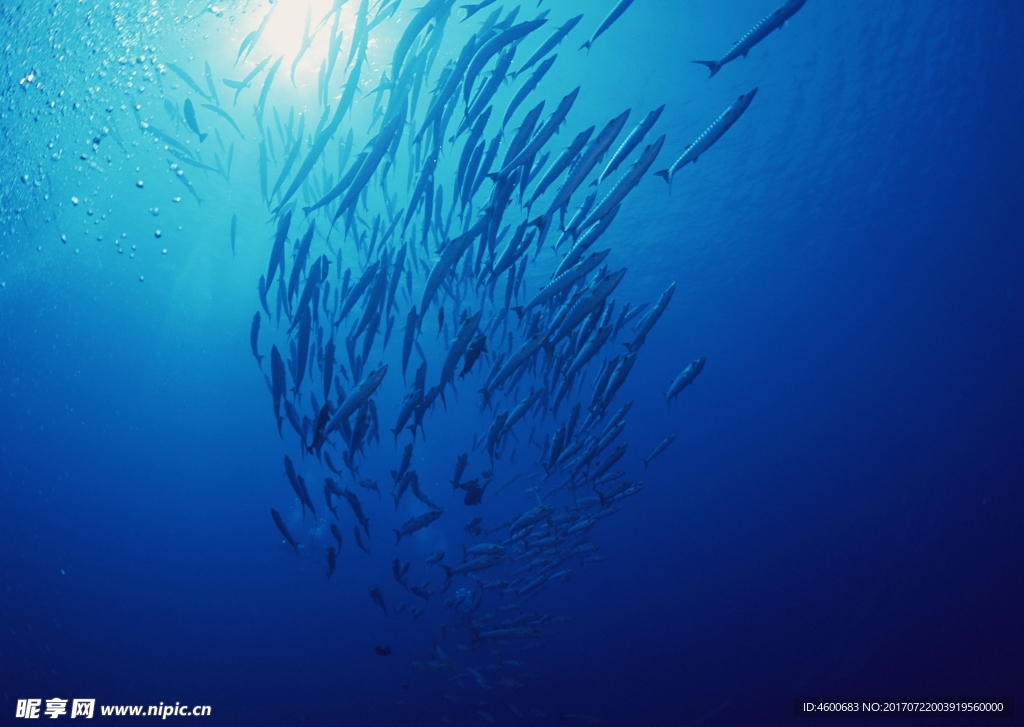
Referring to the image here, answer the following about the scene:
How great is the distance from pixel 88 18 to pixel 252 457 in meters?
53.5

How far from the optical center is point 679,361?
108 ft

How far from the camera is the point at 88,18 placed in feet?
25.5

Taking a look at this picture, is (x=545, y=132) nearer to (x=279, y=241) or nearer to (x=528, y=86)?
(x=528, y=86)

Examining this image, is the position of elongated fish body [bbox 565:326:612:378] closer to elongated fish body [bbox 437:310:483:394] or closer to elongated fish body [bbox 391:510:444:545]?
elongated fish body [bbox 437:310:483:394]

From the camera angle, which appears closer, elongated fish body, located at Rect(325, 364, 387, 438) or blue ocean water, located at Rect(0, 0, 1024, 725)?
elongated fish body, located at Rect(325, 364, 387, 438)

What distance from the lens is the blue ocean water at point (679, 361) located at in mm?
11336

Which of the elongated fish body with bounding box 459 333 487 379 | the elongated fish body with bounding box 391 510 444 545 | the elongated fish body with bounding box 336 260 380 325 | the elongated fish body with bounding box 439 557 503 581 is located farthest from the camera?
the elongated fish body with bounding box 439 557 503 581

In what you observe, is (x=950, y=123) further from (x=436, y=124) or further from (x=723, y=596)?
(x=723, y=596)

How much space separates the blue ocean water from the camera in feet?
37.2

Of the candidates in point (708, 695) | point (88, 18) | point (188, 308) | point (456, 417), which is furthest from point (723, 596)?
point (88, 18)

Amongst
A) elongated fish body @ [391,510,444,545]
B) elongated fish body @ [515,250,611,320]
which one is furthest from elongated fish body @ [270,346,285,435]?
elongated fish body @ [391,510,444,545]

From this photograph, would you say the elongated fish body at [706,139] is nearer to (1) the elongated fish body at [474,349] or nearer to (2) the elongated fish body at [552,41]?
(2) the elongated fish body at [552,41]

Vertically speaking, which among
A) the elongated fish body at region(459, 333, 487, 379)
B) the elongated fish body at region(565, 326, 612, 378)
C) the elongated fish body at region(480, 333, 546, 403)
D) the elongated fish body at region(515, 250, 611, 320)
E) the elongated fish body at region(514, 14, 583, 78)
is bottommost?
the elongated fish body at region(459, 333, 487, 379)

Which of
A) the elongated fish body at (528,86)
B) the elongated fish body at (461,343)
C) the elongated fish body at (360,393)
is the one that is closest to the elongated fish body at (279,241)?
the elongated fish body at (360,393)
